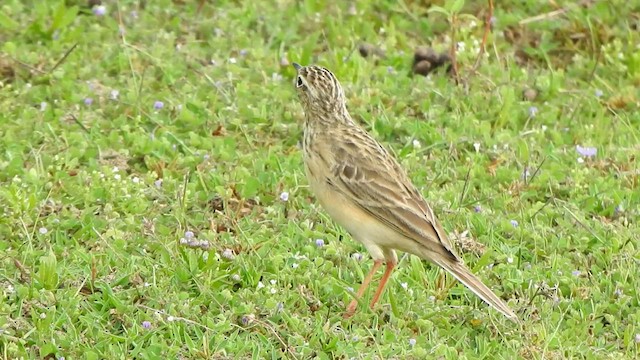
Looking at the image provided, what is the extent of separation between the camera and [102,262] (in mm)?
7578

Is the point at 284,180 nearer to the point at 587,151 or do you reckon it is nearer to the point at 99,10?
the point at 587,151

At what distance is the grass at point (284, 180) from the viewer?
711 centimetres

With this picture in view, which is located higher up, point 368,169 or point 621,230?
point 368,169

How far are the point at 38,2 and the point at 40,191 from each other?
2.63m

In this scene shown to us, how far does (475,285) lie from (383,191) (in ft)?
2.66

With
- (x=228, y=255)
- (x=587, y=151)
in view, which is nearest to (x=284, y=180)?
(x=228, y=255)

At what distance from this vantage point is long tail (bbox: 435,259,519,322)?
23.0 ft

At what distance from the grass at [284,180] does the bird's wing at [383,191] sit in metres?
0.47

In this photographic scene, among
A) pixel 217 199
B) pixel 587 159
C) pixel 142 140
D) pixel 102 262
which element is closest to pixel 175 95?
pixel 142 140

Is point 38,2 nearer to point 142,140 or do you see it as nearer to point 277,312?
point 142,140

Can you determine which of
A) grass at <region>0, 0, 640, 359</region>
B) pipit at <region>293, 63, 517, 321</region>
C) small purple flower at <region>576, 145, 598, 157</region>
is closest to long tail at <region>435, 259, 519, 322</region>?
pipit at <region>293, 63, 517, 321</region>

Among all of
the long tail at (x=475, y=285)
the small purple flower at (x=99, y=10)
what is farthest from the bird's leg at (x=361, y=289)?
the small purple flower at (x=99, y=10)

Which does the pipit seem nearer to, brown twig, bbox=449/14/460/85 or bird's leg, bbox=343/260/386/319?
bird's leg, bbox=343/260/386/319

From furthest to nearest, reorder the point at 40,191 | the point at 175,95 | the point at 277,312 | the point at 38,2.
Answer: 1. the point at 38,2
2. the point at 175,95
3. the point at 40,191
4. the point at 277,312
